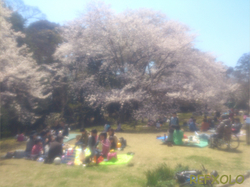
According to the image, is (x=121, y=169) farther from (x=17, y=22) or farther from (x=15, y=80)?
(x=17, y=22)

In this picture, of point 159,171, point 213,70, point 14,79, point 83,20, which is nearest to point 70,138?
point 14,79

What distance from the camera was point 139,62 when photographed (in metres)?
14.7

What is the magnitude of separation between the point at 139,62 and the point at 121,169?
10.2m

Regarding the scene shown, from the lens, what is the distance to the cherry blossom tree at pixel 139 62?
527 inches

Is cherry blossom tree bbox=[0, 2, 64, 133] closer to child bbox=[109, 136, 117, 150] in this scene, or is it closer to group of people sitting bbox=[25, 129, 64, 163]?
group of people sitting bbox=[25, 129, 64, 163]

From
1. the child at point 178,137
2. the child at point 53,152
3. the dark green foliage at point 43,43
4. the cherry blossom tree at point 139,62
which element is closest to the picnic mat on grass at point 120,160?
the child at point 53,152

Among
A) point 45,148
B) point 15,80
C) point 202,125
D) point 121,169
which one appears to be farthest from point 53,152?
point 202,125

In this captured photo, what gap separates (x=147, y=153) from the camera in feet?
23.3

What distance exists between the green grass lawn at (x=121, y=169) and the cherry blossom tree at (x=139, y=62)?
6153 mm

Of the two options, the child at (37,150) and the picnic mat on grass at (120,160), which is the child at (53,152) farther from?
the picnic mat on grass at (120,160)

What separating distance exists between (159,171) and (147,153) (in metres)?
2.55

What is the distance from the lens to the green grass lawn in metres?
4.73

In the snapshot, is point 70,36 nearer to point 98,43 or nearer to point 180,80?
point 98,43

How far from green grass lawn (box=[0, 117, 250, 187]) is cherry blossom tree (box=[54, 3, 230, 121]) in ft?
20.2
